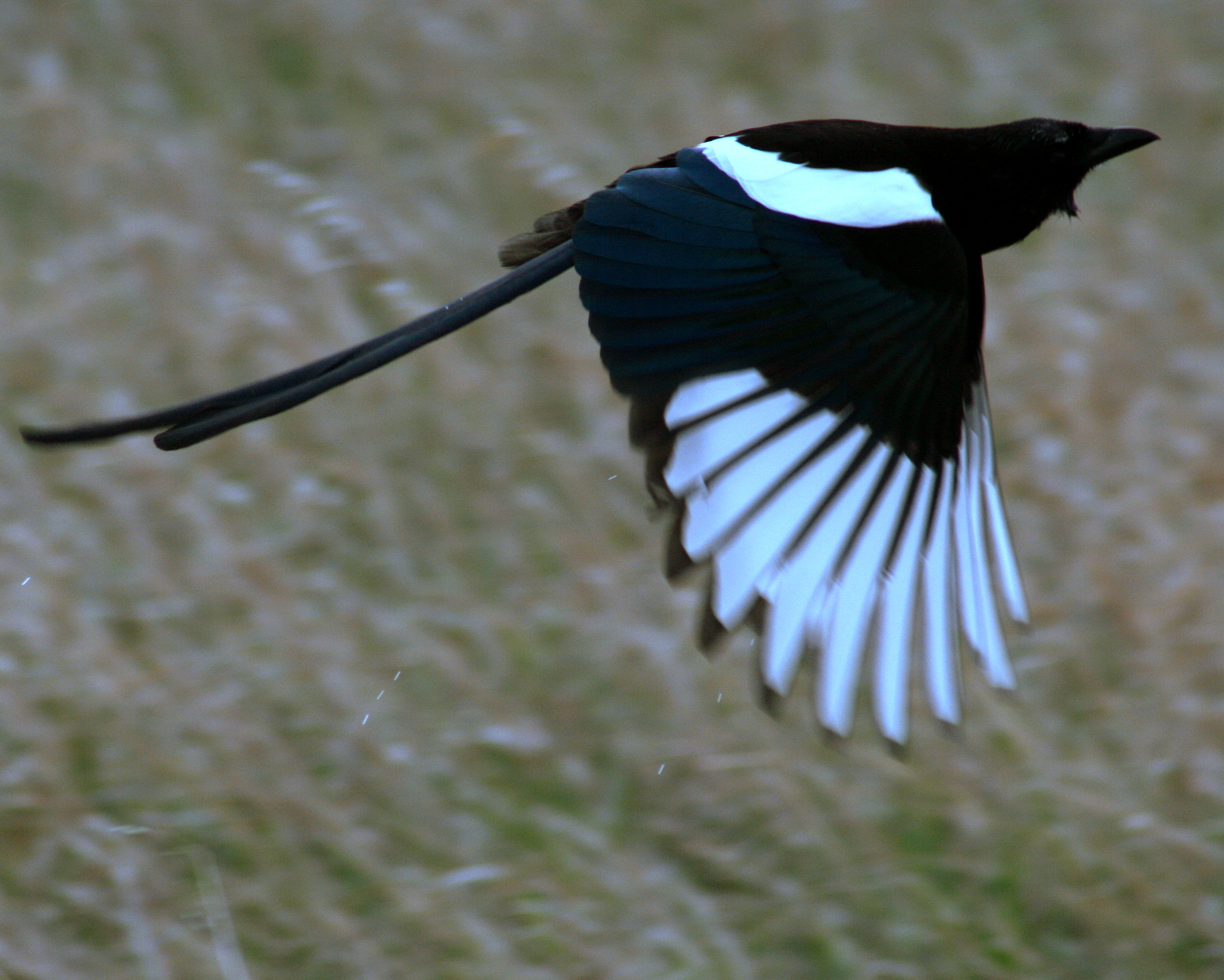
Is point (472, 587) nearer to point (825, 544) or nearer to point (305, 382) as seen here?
point (305, 382)

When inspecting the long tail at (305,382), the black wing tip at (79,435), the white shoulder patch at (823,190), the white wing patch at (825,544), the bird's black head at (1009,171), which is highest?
the bird's black head at (1009,171)

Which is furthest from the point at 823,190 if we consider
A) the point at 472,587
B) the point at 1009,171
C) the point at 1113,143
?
the point at 472,587

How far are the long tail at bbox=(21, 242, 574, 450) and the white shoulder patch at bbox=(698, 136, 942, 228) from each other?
0.65 ft

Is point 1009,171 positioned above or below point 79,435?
above

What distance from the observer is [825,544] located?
1431 millimetres

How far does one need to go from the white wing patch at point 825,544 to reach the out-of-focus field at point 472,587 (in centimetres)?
8

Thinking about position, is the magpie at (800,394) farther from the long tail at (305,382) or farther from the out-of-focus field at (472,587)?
the out-of-focus field at (472,587)

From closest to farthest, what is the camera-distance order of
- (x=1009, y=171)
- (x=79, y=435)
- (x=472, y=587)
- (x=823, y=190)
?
(x=79, y=435)
(x=823, y=190)
(x=1009, y=171)
(x=472, y=587)

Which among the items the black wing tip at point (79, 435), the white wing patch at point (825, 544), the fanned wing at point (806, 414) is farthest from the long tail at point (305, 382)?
the white wing patch at point (825, 544)

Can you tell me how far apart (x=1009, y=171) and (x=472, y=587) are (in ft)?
3.34

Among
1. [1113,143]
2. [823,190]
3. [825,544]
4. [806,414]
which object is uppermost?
[1113,143]

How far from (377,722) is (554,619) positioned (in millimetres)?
329

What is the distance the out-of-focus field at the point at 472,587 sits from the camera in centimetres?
181

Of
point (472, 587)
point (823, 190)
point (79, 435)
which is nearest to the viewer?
point (79, 435)
